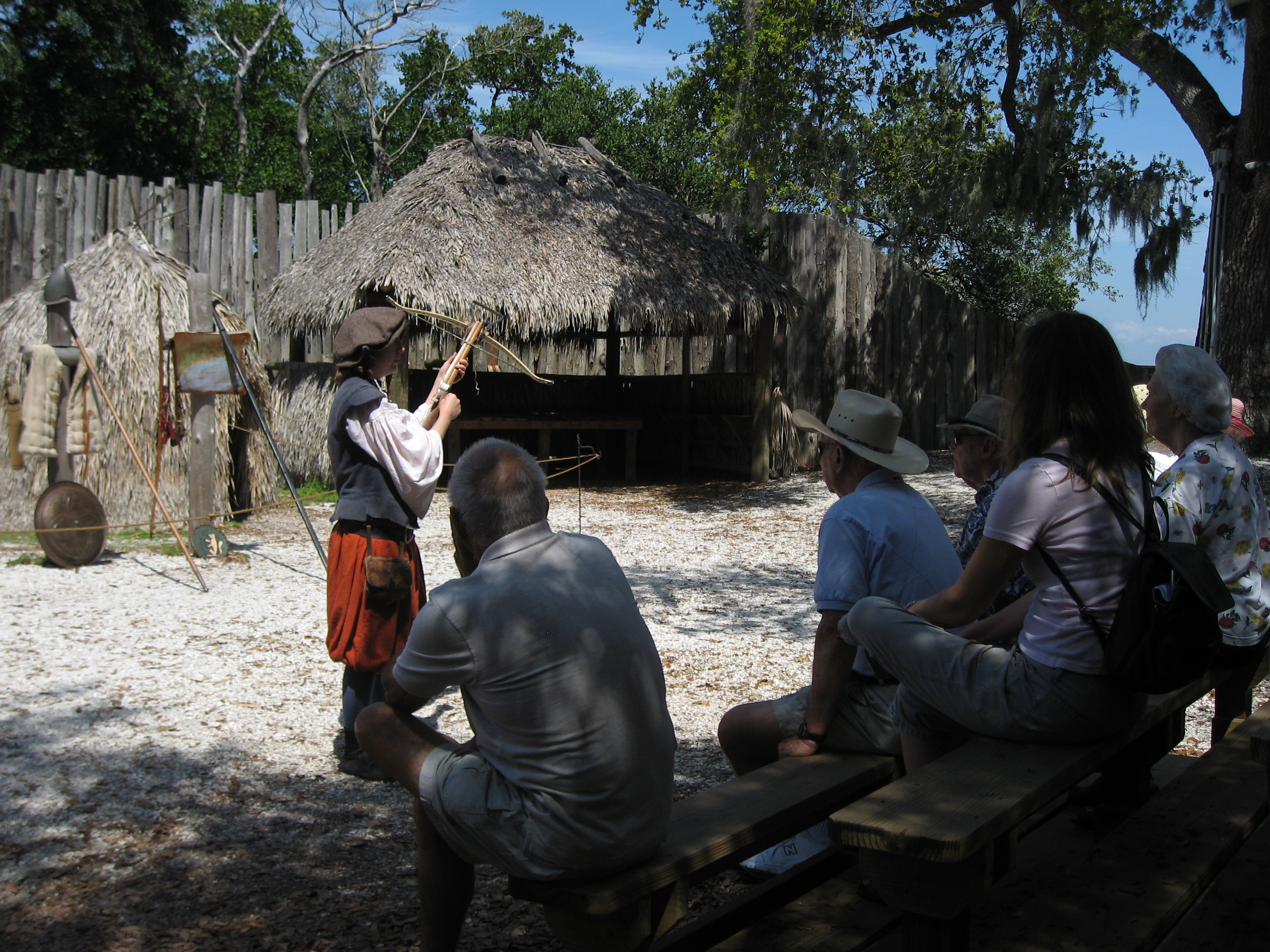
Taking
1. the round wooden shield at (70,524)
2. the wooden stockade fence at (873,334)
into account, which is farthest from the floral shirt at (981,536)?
the wooden stockade fence at (873,334)

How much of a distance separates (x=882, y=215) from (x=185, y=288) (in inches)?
565

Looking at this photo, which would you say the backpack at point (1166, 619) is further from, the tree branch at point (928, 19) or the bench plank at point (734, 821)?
the tree branch at point (928, 19)

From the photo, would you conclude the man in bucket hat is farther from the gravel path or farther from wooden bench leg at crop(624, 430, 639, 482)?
wooden bench leg at crop(624, 430, 639, 482)

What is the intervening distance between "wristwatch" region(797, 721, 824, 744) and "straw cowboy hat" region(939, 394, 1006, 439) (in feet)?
3.82

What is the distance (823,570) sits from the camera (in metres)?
2.65

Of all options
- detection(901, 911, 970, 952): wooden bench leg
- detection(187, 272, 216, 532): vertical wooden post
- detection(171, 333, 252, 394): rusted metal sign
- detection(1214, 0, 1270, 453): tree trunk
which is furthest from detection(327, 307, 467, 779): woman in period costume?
detection(1214, 0, 1270, 453): tree trunk

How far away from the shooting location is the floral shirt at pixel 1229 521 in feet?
9.92

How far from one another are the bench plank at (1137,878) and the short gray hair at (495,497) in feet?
4.20

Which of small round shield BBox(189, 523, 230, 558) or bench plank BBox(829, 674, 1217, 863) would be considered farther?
small round shield BBox(189, 523, 230, 558)

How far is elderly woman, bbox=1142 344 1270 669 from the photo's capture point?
3.03 m

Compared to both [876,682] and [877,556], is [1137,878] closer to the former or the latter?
[876,682]

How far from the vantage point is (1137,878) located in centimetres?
233

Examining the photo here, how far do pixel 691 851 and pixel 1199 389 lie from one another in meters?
2.16

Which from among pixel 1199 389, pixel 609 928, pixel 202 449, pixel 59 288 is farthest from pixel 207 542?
pixel 1199 389
